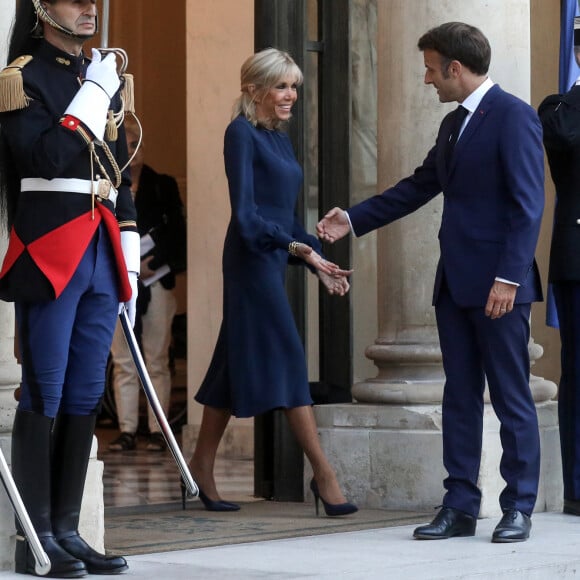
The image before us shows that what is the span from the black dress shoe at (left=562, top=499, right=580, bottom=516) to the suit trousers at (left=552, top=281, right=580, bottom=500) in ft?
0.05

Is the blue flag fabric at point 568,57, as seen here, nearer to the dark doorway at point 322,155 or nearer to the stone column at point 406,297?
the stone column at point 406,297

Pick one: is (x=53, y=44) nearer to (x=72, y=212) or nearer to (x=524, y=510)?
(x=72, y=212)

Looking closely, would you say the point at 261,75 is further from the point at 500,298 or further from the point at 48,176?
the point at 48,176

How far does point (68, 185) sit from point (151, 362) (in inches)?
193

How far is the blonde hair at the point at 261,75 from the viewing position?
6.61 m

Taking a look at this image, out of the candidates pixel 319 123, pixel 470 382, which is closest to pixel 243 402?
pixel 470 382

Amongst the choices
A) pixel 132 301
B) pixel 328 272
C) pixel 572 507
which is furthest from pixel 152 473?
pixel 132 301

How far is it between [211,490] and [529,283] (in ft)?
5.57

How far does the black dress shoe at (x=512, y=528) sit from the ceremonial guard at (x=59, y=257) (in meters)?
1.43

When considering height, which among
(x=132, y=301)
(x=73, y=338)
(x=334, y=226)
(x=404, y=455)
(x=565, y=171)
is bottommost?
(x=404, y=455)

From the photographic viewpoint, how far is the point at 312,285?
7.60m

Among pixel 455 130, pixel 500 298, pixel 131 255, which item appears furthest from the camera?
pixel 455 130

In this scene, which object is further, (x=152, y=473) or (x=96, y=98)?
(x=152, y=473)

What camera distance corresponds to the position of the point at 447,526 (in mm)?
5961
